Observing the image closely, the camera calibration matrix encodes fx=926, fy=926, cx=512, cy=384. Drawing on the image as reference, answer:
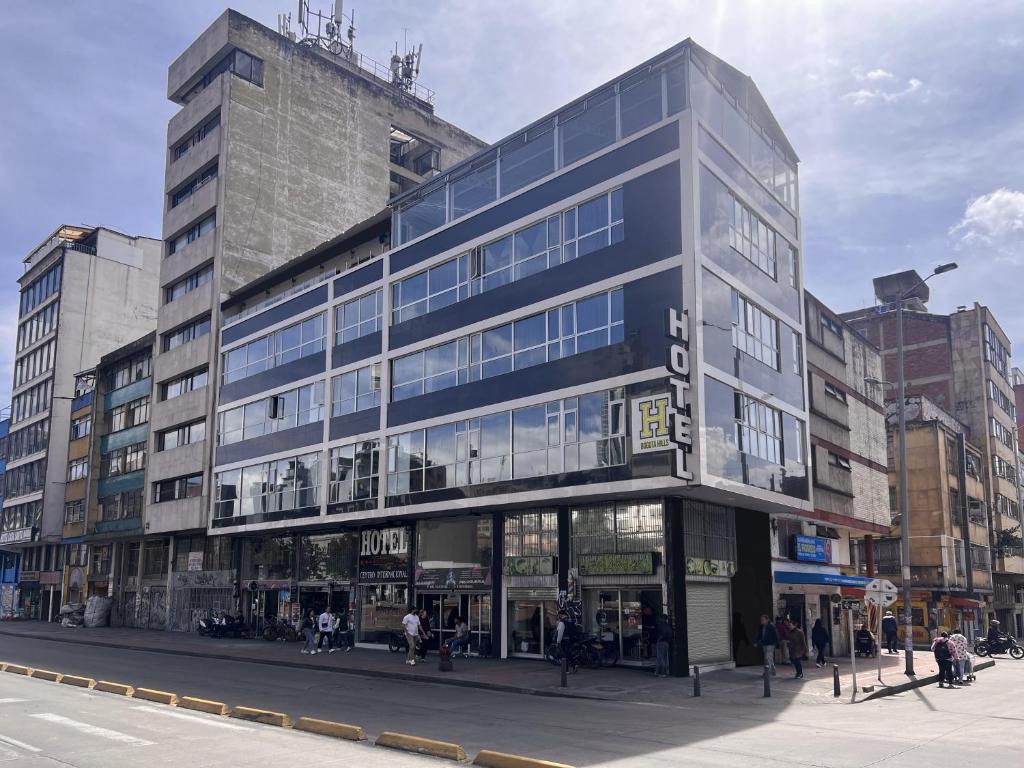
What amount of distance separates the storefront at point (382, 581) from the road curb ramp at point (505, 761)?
22.0 meters

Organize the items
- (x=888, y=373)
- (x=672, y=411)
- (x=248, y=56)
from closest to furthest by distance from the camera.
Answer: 1. (x=672, y=411)
2. (x=248, y=56)
3. (x=888, y=373)

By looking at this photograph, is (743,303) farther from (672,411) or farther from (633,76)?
(633,76)

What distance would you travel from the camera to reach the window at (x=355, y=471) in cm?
3397

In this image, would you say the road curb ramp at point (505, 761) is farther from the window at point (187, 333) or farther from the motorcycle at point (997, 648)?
the window at point (187, 333)

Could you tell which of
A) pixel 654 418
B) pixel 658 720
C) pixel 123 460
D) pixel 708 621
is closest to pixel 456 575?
pixel 708 621

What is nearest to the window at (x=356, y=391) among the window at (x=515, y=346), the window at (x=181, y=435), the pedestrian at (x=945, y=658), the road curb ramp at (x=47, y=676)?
the window at (x=515, y=346)

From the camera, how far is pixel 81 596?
59906 millimetres

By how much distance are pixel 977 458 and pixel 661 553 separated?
42.2 m

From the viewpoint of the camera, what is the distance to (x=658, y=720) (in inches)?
659

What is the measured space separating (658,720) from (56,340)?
62.3m

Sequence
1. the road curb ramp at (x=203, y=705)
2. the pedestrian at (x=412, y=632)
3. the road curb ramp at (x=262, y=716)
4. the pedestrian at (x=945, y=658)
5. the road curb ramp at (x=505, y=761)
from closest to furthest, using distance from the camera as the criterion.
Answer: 1. the road curb ramp at (x=505, y=761)
2. the road curb ramp at (x=262, y=716)
3. the road curb ramp at (x=203, y=705)
4. the pedestrian at (x=945, y=658)
5. the pedestrian at (x=412, y=632)

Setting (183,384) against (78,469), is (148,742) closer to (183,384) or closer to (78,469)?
(183,384)

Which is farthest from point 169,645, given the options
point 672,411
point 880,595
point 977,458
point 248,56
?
point 977,458

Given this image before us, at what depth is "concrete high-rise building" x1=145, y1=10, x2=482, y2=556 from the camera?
46938 millimetres
